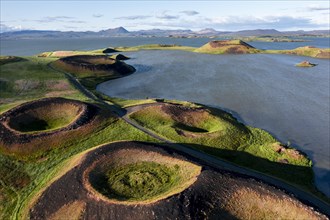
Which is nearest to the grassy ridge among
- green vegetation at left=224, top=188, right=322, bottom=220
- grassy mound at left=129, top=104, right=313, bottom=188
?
green vegetation at left=224, top=188, right=322, bottom=220

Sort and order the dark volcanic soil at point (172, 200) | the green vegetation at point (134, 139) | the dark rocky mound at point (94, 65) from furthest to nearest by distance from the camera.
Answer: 1. the dark rocky mound at point (94, 65)
2. the green vegetation at point (134, 139)
3. the dark volcanic soil at point (172, 200)

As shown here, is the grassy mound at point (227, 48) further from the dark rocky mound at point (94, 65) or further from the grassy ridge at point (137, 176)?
the grassy ridge at point (137, 176)

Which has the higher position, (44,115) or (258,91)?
(44,115)

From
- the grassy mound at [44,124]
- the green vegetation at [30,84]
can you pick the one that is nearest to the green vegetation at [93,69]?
the green vegetation at [30,84]

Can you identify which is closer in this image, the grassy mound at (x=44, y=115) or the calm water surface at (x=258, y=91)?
the grassy mound at (x=44, y=115)

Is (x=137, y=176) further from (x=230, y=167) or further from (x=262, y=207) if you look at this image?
(x=262, y=207)

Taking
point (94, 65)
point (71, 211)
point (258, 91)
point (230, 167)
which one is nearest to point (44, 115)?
point (71, 211)
